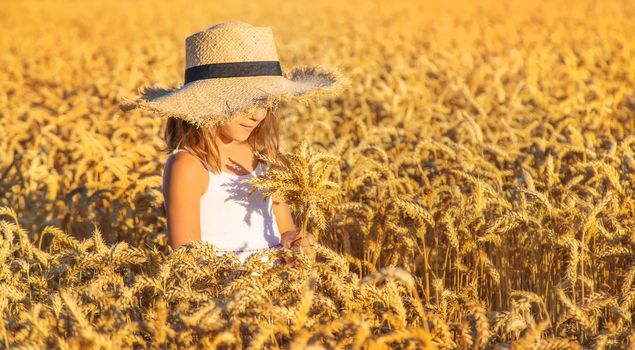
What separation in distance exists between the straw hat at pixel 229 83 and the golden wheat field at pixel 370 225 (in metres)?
0.36

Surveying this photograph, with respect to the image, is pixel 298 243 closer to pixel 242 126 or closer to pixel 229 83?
pixel 242 126

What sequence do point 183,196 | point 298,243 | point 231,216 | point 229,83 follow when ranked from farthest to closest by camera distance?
point 231,216
point 229,83
point 183,196
point 298,243

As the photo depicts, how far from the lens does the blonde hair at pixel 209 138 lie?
326 centimetres

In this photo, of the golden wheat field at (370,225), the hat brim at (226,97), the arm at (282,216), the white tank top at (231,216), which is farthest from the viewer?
the arm at (282,216)

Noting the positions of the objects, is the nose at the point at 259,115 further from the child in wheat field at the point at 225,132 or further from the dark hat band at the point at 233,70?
the dark hat band at the point at 233,70

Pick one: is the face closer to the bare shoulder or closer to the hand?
the bare shoulder

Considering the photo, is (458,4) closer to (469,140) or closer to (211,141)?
(469,140)

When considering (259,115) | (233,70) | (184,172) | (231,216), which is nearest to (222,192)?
(231,216)

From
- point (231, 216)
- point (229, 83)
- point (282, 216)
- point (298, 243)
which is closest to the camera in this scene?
point (298, 243)

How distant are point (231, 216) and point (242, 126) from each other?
0.37m

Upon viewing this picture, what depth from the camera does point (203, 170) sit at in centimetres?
323

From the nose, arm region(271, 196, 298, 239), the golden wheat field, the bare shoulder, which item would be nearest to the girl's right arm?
the bare shoulder

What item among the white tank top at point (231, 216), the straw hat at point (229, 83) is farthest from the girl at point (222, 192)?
the straw hat at point (229, 83)

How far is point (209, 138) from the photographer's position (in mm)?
3254
